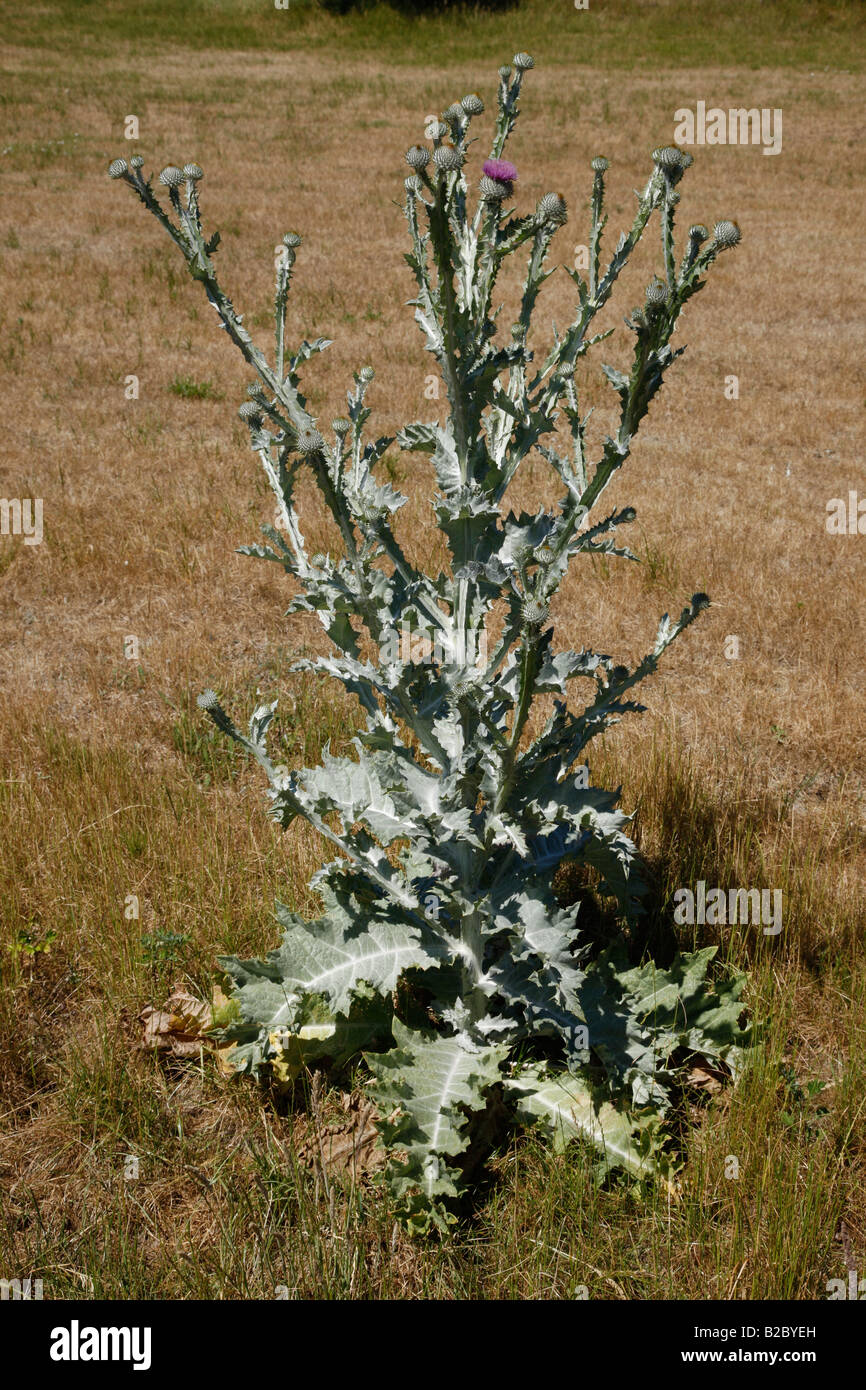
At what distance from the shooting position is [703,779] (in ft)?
13.7

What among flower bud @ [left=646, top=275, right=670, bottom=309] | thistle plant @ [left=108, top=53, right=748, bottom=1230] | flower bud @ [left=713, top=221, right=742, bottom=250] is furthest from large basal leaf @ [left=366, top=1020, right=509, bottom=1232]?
flower bud @ [left=713, top=221, right=742, bottom=250]

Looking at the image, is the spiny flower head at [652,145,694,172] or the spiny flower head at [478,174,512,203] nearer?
the spiny flower head at [652,145,694,172]

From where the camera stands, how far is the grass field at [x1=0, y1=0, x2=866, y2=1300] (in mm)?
2369

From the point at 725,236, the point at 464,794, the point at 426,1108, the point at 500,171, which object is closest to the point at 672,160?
the point at 725,236

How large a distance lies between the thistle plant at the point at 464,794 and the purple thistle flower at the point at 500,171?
0.06 meters

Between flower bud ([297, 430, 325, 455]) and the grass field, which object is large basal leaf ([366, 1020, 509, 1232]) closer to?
the grass field

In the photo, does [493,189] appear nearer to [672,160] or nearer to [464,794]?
[672,160]

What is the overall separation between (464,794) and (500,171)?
1386 millimetres

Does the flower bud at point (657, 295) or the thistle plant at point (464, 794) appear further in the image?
the thistle plant at point (464, 794)

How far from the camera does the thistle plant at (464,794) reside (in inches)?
86.6

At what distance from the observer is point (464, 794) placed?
2.56 m

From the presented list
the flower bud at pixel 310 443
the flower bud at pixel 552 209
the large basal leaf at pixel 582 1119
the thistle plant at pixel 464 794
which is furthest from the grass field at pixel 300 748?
the flower bud at pixel 552 209

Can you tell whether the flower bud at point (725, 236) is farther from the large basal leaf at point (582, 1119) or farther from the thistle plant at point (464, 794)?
the large basal leaf at point (582, 1119)

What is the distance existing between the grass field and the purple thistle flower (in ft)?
7.02
